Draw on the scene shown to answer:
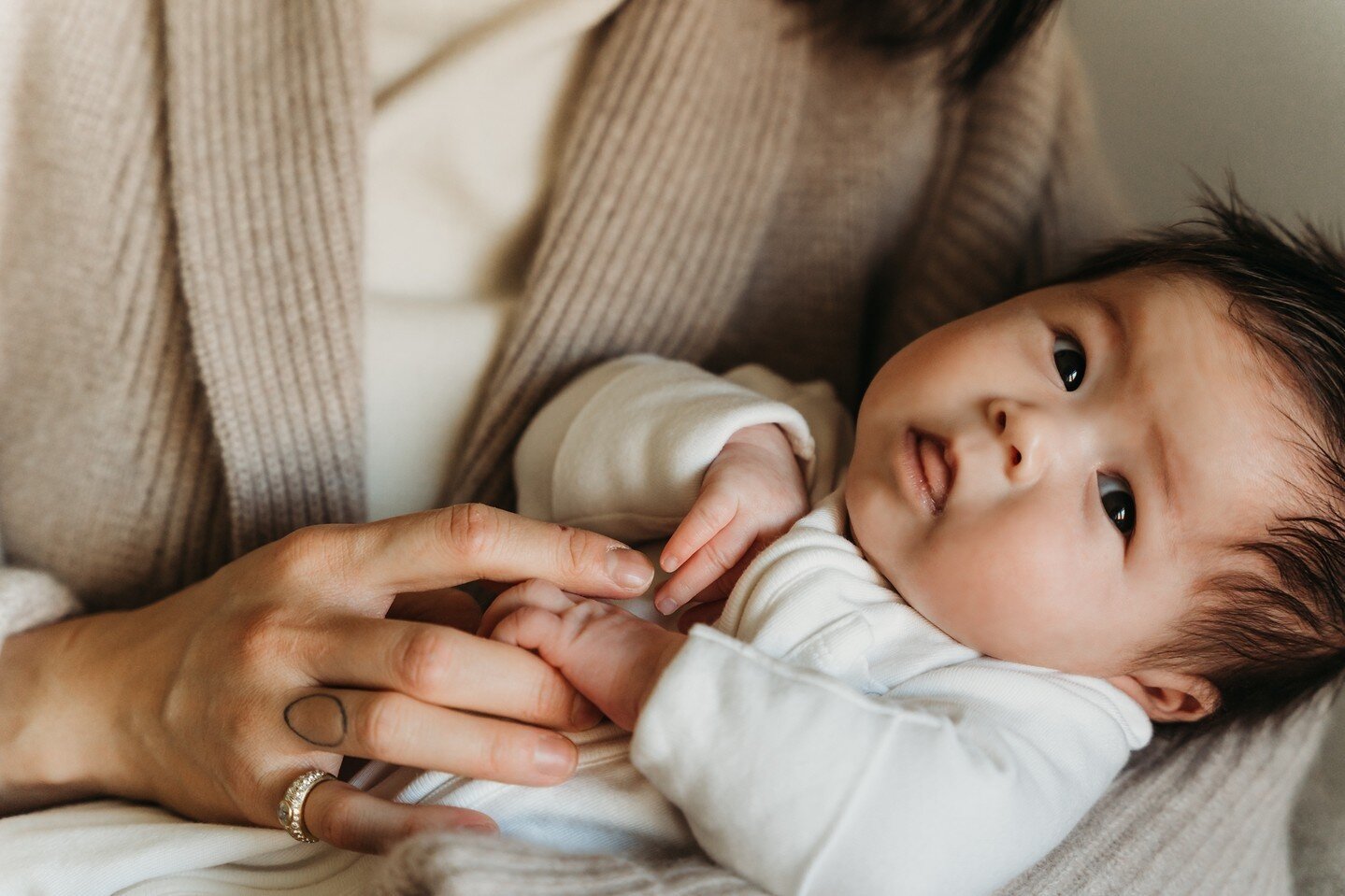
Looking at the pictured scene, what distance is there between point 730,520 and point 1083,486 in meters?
0.26

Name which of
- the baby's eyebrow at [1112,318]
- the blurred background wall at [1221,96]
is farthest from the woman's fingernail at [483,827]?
the blurred background wall at [1221,96]

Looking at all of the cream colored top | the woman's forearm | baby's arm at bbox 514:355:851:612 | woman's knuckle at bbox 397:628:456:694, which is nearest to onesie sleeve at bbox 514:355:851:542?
baby's arm at bbox 514:355:851:612

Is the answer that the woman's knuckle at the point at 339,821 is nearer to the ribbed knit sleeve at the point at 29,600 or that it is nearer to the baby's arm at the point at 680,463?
the baby's arm at the point at 680,463

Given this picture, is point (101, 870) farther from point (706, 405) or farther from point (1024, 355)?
point (1024, 355)

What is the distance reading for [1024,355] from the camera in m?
0.77

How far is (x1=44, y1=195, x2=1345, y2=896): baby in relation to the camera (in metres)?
0.60

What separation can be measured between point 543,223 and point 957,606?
580mm

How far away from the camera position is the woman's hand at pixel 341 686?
2.06 feet

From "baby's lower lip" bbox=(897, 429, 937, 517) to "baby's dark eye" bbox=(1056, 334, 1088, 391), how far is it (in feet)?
0.44

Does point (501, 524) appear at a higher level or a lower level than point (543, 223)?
lower

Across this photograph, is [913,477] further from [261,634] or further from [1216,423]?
[261,634]

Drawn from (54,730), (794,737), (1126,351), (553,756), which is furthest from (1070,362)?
(54,730)

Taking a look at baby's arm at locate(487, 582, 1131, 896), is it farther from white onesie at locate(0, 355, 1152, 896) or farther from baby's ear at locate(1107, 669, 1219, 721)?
baby's ear at locate(1107, 669, 1219, 721)

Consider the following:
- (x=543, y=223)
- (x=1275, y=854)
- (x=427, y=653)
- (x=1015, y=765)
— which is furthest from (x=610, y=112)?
(x=1275, y=854)
